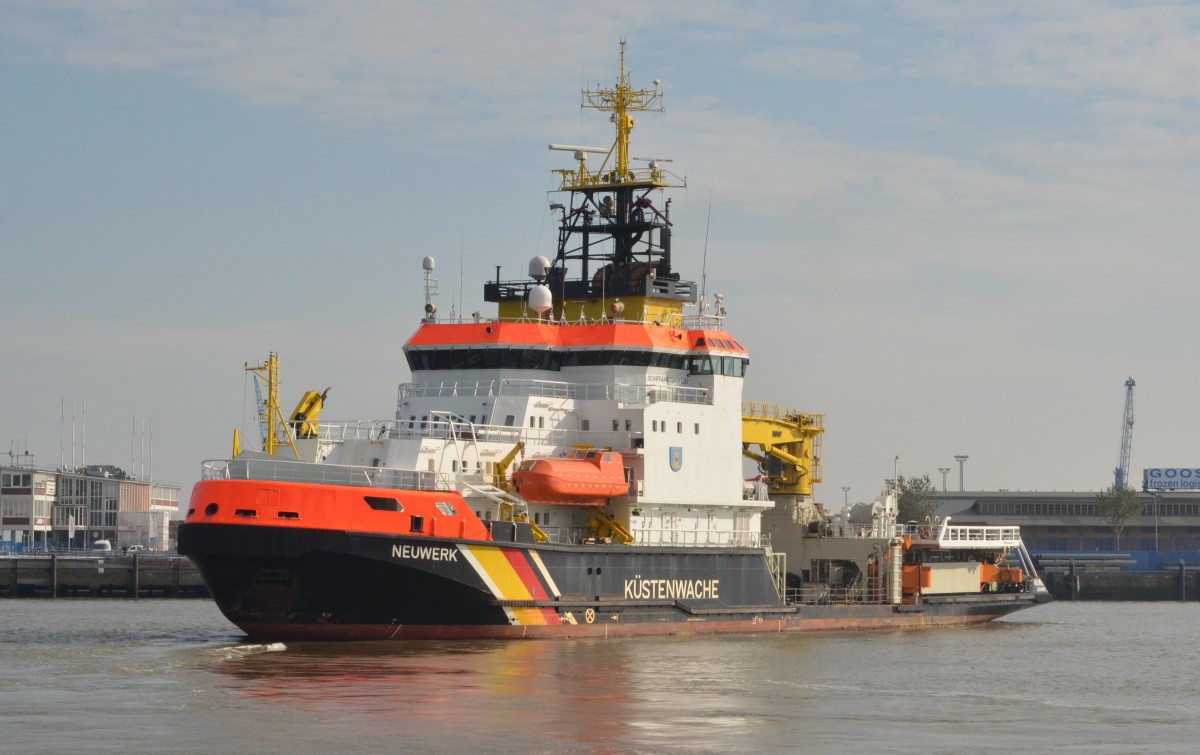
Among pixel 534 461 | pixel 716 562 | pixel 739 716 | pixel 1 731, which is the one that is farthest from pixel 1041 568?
pixel 1 731

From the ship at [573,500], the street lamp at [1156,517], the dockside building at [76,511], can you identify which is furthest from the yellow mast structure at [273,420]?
the street lamp at [1156,517]

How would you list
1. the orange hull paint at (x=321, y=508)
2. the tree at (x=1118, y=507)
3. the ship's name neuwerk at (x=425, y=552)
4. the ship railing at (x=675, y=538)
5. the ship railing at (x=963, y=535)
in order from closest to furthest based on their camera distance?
the orange hull paint at (x=321, y=508) → the ship's name neuwerk at (x=425, y=552) → the ship railing at (x=675, y=538) → the ship railing at (x=963, y=535) → the tree at (x=1118, y=507)

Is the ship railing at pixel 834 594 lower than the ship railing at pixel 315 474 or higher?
lower

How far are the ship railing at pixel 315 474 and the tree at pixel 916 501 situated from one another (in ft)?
210

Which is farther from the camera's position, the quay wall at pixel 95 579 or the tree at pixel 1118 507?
the tree at pixel 1118 507

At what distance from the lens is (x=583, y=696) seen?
25922 millimetres

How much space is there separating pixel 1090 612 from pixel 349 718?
43.9m

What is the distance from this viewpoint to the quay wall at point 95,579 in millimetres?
60656

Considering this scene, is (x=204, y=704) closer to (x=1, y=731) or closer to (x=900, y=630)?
(x=1, y=731)

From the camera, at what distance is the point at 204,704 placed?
2391 cm

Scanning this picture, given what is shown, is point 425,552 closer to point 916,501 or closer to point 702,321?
point 702,321

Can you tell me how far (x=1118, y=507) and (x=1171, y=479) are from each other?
9212mm

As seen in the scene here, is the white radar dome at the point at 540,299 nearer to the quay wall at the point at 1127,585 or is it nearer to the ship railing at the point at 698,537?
the ship railing at the point at 698,537

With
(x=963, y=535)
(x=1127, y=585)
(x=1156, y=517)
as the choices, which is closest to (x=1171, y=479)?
(x=1156, y=517)
